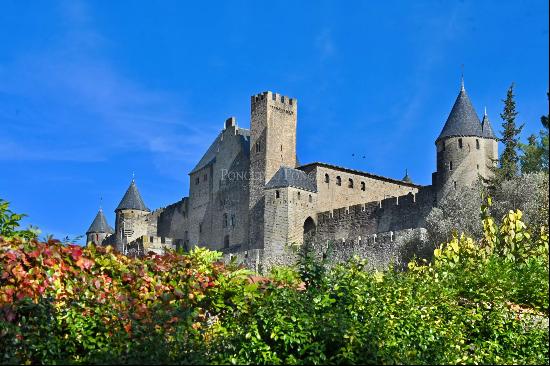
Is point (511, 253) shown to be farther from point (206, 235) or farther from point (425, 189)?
point (206, 235)

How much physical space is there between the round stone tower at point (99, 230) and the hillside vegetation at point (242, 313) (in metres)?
59.2

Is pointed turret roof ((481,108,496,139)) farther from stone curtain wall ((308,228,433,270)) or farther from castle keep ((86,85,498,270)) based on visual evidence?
stone curtain wall ((308,228,433,270))

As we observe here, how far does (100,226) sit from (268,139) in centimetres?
2509

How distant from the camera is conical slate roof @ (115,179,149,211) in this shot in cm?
6700

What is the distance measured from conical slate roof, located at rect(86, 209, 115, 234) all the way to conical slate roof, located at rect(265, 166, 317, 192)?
2537cm

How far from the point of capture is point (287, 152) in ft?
171

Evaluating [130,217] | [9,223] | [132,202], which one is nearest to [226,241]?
[130,217]

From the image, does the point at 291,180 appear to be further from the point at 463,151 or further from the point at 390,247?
the point at 390,247

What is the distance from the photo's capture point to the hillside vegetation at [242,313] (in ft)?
33.6

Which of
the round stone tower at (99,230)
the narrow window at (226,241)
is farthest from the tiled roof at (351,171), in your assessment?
the round stone tower at (99,230)

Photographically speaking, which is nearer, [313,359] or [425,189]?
[313,359]

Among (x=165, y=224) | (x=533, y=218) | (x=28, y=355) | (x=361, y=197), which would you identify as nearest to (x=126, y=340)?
(x=28, y=355)

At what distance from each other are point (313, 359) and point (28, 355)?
121 inches

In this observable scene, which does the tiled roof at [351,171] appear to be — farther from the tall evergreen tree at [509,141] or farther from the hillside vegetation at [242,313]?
the hillside vegetation at [242,313]
